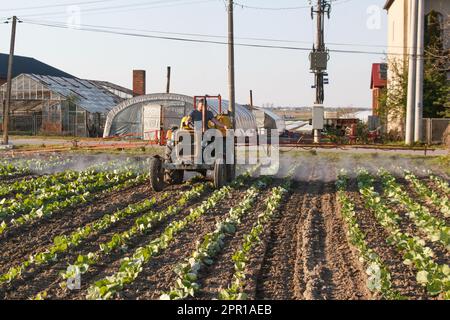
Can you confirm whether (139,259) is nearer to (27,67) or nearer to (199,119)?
(199,119)

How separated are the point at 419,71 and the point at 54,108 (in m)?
23.7

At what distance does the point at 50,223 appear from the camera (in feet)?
39.6

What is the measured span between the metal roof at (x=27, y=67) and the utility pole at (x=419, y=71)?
40645 millimetres

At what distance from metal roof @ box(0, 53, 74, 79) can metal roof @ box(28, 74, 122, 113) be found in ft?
46.3

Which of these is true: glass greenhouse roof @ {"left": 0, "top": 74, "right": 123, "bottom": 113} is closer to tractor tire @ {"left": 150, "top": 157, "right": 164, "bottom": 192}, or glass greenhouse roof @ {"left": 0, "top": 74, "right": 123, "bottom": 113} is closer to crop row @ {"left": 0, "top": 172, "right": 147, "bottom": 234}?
crop row @ {"left": 0, "top": 172, "right": 147, "bottom": 234}

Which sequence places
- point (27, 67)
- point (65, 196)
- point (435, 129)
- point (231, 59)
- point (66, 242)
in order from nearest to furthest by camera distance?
point (66, 242)
point (65, 196)
point (231, 59)
point (435, 129)
point (27, 67)

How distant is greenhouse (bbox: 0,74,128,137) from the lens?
43.6 metres

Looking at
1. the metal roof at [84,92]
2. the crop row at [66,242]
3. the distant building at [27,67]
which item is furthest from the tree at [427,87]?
the distant building at [27,67]

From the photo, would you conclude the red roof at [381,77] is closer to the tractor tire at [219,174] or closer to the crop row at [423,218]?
Answer: the crop row at [423,218]

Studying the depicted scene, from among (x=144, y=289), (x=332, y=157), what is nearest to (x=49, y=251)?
(x=144, y=289)

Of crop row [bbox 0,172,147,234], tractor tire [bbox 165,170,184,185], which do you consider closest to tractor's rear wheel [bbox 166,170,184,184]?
tractor tire [bbox 165,170,184,185]

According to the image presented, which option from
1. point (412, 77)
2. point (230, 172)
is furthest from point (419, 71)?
point (230, 172)

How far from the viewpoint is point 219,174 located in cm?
1594

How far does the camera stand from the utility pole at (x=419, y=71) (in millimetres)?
30375
